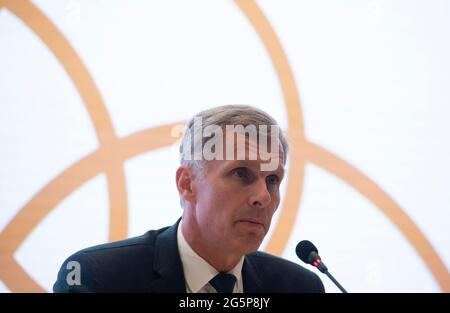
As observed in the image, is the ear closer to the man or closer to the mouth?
the man

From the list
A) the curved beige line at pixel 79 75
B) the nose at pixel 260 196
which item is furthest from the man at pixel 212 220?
the curved beige line at pixel 79 75

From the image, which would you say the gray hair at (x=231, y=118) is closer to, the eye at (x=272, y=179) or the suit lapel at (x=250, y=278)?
the eye at (x=272, y=179)

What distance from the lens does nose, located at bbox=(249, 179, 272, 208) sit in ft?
5.88

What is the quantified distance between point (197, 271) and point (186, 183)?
31 centimetres

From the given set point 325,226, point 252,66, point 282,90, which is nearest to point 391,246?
point 325,226

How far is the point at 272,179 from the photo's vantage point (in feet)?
6.23

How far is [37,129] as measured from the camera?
2.85 metres

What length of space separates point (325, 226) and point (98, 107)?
132cm

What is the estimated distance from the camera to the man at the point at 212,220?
5.95ft

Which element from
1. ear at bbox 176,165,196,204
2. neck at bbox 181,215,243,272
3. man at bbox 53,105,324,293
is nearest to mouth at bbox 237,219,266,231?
man at bbox 53,105,324,293

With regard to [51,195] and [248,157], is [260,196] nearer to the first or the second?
[248,157]

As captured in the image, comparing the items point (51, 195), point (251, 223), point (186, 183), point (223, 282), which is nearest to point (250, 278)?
point (223, 282)

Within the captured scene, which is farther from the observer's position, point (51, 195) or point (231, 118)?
point (51, 195)

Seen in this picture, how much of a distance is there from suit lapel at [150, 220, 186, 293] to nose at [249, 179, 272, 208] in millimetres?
334
